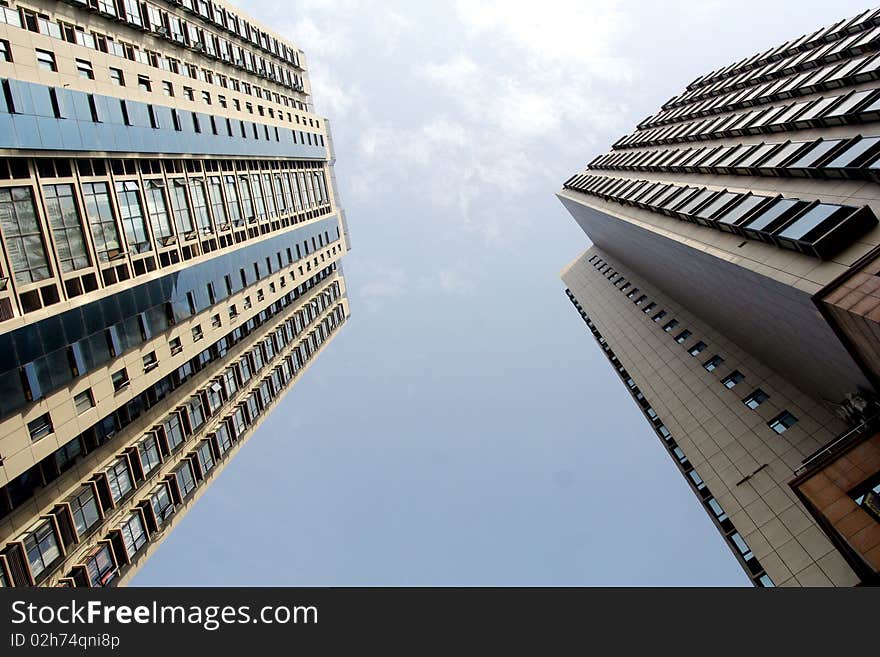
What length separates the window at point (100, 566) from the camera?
30.4 m

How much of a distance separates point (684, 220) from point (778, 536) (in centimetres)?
1964

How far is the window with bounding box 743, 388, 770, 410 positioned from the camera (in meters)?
34.4

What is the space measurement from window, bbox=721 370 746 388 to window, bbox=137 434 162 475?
134ft

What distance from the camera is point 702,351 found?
4269cm

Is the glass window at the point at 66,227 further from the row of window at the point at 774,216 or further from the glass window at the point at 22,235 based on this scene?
the row of window at the point at 774,216

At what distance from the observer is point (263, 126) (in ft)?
194

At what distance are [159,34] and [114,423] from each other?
30.2 meters

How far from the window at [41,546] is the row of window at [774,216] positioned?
38516 millimetres

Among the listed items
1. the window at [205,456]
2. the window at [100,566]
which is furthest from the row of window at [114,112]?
the window at [205,456]

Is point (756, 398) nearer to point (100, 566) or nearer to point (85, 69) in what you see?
point (100, 566)

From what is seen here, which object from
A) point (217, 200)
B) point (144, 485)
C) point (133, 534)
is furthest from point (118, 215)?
point (133, 534)

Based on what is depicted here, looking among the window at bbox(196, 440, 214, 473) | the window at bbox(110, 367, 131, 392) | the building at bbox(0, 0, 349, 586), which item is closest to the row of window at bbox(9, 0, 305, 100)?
the building at bbox(0, 0, 349, 586)
